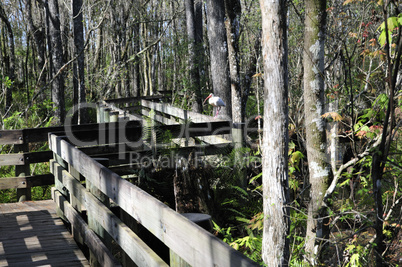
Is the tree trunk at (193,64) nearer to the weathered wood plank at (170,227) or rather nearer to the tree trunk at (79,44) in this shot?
the tree trunk at (79,44)

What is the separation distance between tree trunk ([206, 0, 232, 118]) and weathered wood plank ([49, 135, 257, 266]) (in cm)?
718

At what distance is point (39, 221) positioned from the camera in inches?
241

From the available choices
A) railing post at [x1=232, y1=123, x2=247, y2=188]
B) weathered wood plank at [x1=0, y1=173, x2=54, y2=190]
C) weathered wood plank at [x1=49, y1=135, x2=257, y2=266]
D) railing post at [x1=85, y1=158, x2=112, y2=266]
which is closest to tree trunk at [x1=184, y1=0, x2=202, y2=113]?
railing post at [x1=232, y1=123, x2=247, y2=188]

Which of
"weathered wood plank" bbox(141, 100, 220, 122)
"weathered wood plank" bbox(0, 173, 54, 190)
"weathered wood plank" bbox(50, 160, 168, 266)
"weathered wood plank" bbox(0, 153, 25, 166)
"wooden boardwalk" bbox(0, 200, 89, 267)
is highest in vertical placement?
"weathered wood plank" bbox(141, 100, 220, 122)

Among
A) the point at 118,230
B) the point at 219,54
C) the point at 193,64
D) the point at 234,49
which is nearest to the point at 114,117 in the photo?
the point at 234,49

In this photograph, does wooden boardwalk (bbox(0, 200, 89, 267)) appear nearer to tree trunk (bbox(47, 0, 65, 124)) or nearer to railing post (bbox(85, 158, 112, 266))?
railing post (bbox(85, 158, 112, 266))

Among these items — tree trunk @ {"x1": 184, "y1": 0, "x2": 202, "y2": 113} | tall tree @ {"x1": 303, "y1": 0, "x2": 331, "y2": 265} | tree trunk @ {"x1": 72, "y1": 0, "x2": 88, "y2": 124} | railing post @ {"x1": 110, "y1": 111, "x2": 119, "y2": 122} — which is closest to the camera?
tall tree @ {"x1": 303, "y1": 0, "x2": 331, "y2": 265}

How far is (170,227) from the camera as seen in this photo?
2428mm

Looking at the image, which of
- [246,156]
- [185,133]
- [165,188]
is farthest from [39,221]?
[246,156]

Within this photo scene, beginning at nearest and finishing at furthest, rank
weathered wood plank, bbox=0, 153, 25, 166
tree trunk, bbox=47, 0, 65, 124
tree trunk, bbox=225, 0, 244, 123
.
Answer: weathered wood plank, bbox=0, 153, 25, 166 → tree trunk, bbox=225, 0, 244, 123 → tree trunk, bbox=47, 0, 65, 124

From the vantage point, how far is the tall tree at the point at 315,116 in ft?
17.3

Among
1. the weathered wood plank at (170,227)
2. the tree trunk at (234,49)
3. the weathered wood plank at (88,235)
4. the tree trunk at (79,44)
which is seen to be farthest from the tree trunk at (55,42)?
the weathered wood plank at (170,227)

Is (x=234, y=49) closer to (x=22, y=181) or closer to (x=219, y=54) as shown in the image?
(x=219, y=54)

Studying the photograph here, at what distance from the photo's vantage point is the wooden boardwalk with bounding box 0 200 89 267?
460cm
